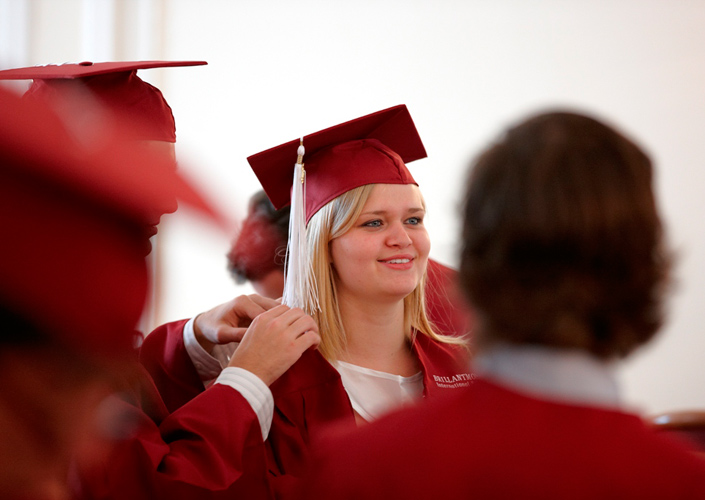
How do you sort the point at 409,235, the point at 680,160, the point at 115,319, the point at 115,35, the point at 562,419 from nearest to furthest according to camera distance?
the point at 115,319 < the point at 562,419 < the point at 409,235 < the point at 115,35 < the point at 680,160

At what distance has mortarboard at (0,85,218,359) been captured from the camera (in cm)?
64

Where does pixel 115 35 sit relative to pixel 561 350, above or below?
above

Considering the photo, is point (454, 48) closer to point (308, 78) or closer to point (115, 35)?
point (308, 78)

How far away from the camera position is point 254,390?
5.46 ft

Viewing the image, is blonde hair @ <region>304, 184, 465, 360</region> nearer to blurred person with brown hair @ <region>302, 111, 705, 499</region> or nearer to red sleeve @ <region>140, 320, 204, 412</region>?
red sleeve @ <region>140, 320, 204, 412</region>

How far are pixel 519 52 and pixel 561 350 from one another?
144 inches

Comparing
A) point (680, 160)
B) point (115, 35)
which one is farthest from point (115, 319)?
point (680, 160)

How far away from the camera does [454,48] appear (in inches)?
166

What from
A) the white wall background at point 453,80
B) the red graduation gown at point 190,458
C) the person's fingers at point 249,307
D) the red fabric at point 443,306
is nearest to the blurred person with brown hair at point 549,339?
the red graduation gown at point 190,458

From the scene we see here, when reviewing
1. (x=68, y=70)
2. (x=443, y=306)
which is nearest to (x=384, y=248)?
(x=443, y=306)

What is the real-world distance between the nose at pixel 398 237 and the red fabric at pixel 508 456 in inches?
43.0

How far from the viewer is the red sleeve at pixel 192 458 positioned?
4.91ft

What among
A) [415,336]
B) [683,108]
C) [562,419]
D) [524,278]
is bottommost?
[415,336]

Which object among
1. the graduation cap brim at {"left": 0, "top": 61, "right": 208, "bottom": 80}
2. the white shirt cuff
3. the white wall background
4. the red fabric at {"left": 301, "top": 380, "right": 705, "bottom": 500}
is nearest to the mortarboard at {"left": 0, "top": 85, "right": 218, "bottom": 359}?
the red fabric at {"left": 301, "top": 380, "right": 705, "bottom": 500}
